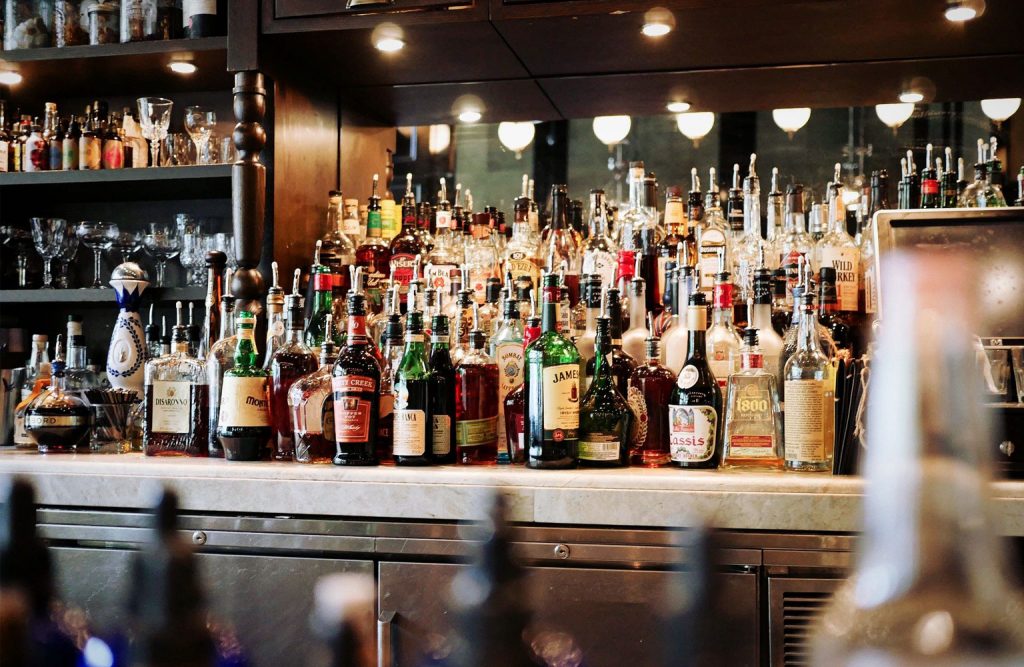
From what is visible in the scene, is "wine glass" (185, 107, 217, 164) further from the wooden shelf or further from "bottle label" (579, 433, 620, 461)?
"bottle label" (579, 433, 620, 461)

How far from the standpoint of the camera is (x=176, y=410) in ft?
6.83

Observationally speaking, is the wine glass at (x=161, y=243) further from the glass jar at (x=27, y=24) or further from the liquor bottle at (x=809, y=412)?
the liquor bottle at (x=809, y=412)

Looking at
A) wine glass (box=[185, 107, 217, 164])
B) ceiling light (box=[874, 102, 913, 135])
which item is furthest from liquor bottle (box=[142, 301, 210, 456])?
ceiling light (box=[874, 102, 913, 135])

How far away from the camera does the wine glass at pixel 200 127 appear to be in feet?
7.83

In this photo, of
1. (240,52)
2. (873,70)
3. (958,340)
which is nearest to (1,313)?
(240,52)

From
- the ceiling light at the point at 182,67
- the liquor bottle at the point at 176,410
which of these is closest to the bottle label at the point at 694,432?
the liquor bottle at the point at 176,410

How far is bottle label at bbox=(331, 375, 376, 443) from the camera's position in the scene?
1856 millimetres

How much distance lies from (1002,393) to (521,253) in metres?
1.09

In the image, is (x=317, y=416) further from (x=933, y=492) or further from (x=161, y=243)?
(x=933, y=492)

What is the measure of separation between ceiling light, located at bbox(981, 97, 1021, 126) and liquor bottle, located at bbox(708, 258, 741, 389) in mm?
976

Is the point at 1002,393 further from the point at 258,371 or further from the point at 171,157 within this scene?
the point at 171,157

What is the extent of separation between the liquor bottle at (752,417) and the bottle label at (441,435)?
20.5 inches

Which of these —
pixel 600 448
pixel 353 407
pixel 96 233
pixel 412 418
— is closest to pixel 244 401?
pixel 353 407

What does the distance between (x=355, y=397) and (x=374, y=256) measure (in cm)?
65
